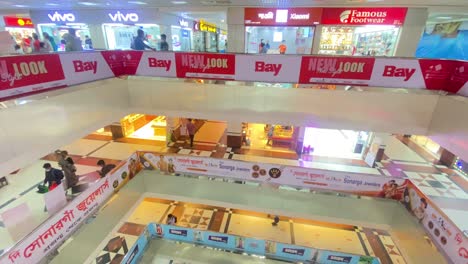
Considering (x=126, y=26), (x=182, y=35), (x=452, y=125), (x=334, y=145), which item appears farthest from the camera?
(x=182, y=35)

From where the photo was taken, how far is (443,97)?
→ 453 centimetres

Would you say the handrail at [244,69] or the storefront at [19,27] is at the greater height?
the storefront at [19,27]

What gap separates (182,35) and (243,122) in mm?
6951

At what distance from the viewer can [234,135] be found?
385 inches

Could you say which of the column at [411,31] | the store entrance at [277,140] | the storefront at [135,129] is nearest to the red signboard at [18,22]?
the storefront at [135,129]

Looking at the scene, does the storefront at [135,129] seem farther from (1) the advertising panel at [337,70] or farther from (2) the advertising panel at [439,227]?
(2) the advertising panel at [439,227]

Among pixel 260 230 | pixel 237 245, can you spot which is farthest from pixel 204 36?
pixel 237 245

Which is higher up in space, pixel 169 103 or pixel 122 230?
pixel 169 103

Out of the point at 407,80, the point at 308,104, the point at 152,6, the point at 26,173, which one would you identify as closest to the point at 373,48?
the point at 407,80

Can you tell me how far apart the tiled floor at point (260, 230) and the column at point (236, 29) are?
17.6 feet

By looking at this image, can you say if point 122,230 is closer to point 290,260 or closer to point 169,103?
point 169,103

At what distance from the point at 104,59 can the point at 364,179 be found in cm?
617

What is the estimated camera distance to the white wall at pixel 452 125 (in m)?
3.88

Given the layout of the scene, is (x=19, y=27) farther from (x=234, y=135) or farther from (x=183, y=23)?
(x=234, y=135)
